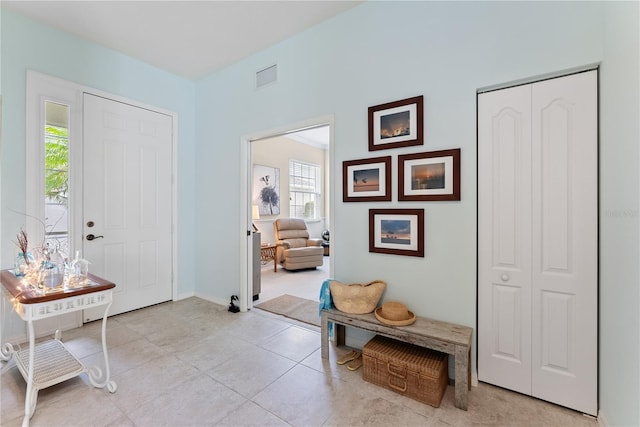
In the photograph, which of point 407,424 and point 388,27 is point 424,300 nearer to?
point 407,424

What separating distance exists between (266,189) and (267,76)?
322cm

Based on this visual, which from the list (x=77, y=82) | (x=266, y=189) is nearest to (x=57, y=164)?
(x=77, y=82)

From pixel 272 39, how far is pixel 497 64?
2.19 m

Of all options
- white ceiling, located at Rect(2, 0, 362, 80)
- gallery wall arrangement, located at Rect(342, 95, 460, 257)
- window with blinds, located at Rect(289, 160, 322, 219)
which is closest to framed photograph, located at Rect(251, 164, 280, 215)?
window with blinds, located at Rect(289, 160, 322, 219)

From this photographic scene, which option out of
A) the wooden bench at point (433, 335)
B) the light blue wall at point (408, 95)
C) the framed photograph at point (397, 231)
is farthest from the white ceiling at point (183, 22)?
the wooden bench at point (433, 335)

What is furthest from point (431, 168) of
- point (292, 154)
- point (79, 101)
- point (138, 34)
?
point (292, 154)

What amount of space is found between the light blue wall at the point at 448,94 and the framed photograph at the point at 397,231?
6 cm

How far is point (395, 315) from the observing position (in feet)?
6.53

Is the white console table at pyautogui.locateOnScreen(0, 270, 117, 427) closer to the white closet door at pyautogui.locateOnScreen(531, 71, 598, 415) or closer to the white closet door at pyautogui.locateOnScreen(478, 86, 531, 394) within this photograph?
the white closet door at pyautogui.locateOnScreen(478, 86, 531, 394)

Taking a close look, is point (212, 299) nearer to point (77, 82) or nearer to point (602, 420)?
point (77, 82)

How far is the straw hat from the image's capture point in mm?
1956

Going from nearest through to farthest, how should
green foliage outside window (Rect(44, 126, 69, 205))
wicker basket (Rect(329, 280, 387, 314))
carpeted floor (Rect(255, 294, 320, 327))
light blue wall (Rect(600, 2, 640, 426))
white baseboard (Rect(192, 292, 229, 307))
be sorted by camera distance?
light blue wall (Rect(600, 2, 640, 426)) → wicker basket (Rect(329, 280, 387, 314)) → green foliage outside window (Rect(44, 126, 69, 205)) → carpeted floor (Rect(255, 294, 320, 327)) → white baseboard (Rect(192, 292, 229, 307))

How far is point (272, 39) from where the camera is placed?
9.71ft

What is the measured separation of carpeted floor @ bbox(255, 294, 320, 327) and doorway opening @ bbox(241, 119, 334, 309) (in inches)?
5.5
